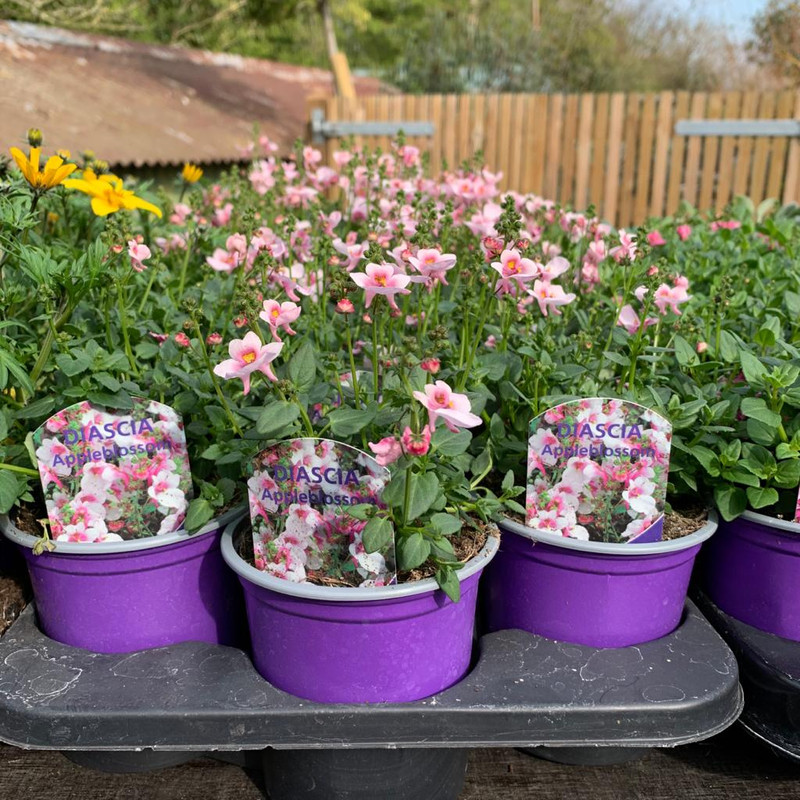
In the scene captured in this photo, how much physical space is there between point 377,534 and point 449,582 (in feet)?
0.39

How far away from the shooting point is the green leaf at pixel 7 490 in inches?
42.4

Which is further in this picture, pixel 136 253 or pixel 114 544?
pixel 136 253

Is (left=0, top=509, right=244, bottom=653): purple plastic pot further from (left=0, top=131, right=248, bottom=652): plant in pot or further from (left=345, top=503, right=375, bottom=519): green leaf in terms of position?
(left=345, top=503, right=375, bottom=519): green leaf

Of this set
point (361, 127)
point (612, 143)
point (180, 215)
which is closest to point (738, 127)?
point (612, 143)

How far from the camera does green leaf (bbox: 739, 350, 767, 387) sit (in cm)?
119

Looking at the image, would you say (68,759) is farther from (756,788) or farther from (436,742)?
(756,788)

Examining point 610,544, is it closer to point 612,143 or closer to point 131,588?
point 131,588

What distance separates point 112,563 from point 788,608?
0.98 meters

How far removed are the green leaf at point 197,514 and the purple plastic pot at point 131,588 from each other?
0.02 metres

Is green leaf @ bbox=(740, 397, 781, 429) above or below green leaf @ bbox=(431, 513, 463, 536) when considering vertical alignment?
above

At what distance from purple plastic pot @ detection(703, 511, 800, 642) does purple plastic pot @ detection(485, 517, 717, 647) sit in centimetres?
7

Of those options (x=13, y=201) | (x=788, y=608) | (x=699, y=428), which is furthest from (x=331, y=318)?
(x=788, y=608)

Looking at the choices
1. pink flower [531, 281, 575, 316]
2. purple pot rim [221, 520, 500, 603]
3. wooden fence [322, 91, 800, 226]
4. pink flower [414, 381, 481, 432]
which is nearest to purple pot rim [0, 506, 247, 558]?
purple pot rim [221, 520, 500, 603]

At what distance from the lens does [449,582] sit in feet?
3.25
